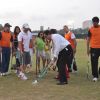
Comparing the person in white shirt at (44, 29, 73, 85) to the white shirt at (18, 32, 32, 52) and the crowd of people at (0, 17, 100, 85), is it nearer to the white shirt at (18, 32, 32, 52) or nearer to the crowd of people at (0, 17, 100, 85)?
the crowd of people at (0, 17, 100, 85)

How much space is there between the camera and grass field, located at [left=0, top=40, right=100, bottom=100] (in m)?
10.2

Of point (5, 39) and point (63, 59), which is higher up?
point (5, 39)

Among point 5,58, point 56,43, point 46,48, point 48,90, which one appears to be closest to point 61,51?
point 56,43

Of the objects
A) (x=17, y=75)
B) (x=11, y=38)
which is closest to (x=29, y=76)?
(x=17, y=75)

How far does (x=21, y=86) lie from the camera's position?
12062 mm

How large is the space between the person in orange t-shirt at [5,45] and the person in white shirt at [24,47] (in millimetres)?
722

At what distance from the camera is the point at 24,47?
13945 millimetres

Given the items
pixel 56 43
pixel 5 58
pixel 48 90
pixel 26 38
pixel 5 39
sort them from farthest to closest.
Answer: pixel 5 58 → pixel 5 39 → pixel 26 38 → pixel 56 43 → pixel 48 90

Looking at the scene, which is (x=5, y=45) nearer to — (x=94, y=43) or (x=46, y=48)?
(x=46, y=48)

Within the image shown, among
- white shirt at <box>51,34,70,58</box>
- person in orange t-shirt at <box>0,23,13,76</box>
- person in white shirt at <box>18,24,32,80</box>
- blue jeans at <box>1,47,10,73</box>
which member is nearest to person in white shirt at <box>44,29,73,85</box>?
white shirt at <box>51,34,70,58</box>

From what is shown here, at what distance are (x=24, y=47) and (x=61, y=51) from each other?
7.15ft

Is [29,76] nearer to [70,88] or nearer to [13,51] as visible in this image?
[13,51]

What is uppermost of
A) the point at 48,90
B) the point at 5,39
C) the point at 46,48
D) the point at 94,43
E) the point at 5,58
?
the point at 5,39

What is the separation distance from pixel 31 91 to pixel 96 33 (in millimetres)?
3085
